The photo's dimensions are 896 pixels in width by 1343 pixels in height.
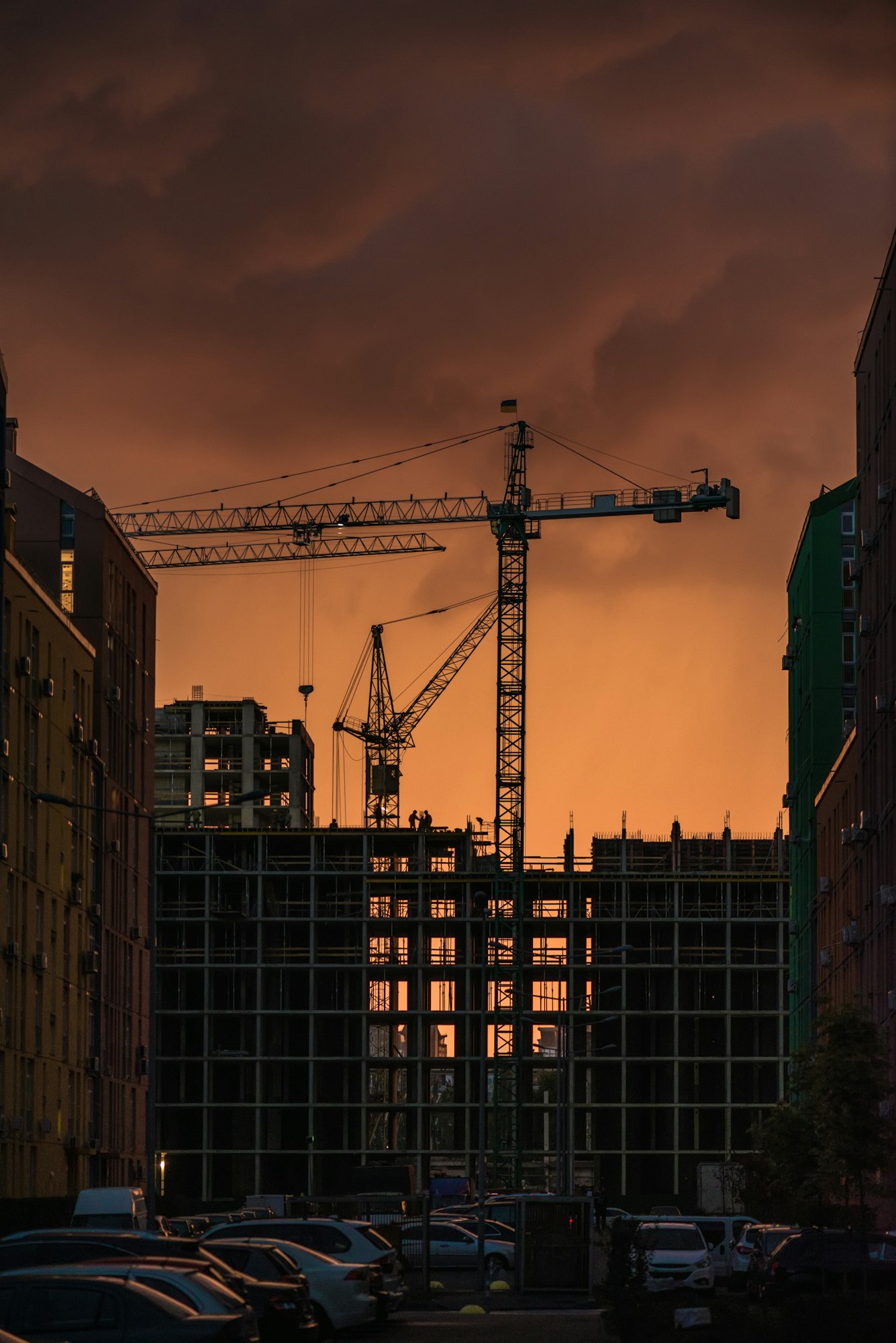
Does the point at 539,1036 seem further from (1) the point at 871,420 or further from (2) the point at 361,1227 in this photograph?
(2) the point at 361,1227

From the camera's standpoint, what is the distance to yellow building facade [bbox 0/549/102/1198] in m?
68.8

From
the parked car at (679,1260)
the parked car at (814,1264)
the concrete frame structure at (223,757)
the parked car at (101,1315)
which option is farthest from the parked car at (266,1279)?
the concrete frame structure at (223,757)

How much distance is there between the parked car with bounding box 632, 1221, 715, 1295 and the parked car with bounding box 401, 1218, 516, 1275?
12.4 meters

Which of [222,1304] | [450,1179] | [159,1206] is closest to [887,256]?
[222,1304]

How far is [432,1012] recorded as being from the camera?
12612 cm

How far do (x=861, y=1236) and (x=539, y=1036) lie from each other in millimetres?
94956

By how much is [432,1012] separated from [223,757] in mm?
74763

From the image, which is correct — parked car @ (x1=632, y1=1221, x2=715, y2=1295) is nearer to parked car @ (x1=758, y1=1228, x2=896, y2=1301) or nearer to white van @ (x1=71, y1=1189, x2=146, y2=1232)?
parked car @ (x1=758, y1=1228, x2=896, y2=1301)

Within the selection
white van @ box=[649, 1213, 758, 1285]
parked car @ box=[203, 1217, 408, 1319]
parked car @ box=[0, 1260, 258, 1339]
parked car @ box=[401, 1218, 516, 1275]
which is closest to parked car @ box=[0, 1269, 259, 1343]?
parked car @ box=[0, 1260, 258, 1339]

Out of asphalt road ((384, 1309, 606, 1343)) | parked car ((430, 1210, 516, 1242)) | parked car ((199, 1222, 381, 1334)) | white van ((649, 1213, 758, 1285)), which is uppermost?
parked car ((199, 1222, 381, 1334))

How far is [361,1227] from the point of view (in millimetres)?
37188

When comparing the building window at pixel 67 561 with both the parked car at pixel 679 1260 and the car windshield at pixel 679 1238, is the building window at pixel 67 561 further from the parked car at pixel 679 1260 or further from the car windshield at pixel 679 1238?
the car windshield at pixel 679 1238

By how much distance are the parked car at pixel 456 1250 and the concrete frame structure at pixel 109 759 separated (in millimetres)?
27755

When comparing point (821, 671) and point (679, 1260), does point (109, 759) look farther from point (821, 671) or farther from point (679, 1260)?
point (679, 1260)
